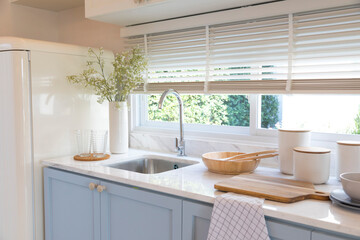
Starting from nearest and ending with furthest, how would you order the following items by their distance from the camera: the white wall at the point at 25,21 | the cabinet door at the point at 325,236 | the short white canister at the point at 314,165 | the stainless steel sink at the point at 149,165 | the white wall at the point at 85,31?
1. the cabinet door at the point at 325,236
2. the short white canister at the point at 314,165
3. the stainless steel sink at the point at 149,165
4. the white wall at the point at 85,31
5. the white wall at the point at 25,21

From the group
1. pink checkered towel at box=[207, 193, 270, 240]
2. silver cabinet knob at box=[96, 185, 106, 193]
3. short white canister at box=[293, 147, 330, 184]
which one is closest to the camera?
pink checkered towel at box=[207, 193, 270, 240]

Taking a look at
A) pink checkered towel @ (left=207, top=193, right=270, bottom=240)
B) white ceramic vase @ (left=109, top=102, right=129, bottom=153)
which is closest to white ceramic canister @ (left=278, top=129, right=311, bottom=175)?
pink checkered towel @ (left=207, top=193, right=270, bottom=240)

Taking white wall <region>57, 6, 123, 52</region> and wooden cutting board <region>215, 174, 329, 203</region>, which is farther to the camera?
white wall <region>57, 6, 123, 52</region>

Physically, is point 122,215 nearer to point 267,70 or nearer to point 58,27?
point 267,70

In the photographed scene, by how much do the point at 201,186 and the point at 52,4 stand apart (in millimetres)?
1977

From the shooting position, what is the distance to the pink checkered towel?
123 centimetres

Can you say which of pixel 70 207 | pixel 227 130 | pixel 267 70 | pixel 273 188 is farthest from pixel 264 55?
pixel 70 207

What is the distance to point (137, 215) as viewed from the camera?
1.65 m

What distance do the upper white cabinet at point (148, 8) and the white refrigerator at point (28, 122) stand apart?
298 mm

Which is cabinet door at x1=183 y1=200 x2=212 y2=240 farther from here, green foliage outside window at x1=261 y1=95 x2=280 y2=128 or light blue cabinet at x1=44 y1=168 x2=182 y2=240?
green foliage outside window at x1=261 y1=95 x2=280 y2=128

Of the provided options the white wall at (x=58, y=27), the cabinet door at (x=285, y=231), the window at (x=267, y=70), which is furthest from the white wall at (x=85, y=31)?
the cabinet door at (x=285, y=231)

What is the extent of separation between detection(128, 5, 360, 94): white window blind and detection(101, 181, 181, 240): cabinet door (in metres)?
0.78

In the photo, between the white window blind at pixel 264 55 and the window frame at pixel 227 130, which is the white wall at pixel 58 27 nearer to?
the white window blind at pixel 264 55

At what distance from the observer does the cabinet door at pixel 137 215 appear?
1518 mm
